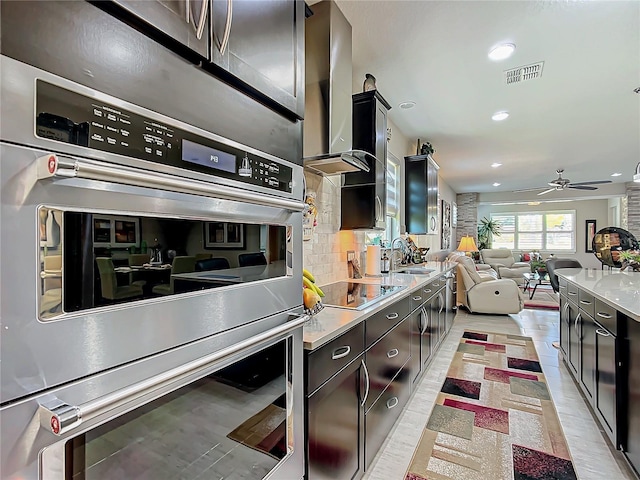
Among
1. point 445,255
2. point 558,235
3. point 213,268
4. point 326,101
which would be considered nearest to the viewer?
point 213,268

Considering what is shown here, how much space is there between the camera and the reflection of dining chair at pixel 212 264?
0.78 m

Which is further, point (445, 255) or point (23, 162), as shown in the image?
point (445, 255)

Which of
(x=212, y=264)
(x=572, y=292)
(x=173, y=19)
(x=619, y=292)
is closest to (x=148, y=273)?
(x=212, y=264)

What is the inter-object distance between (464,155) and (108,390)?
6.11 metres

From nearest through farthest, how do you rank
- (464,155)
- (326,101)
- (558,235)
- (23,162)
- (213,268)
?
(23,162), (213,268), (326,101), (464,155), (558,235)

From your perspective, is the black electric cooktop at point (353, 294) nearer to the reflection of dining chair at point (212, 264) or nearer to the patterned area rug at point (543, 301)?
the reflection of dining chair at point (212, 264)

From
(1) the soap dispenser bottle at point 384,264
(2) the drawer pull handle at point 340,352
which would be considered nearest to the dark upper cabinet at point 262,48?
(2) the drawer pull handle at point 340,352

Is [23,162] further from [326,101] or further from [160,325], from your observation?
[326,101]

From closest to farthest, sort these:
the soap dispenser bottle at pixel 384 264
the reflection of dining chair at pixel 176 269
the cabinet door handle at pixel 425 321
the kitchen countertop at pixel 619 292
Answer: the reflection of dining chair at pixel 176 269
the kitchen countertop at pixel 619 292
the cabinet door handle at pixel 425 321
the soap dispenser bottle at pixel 384 264

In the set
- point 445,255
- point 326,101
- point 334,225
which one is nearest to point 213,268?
point 326,101

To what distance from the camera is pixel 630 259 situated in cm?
332

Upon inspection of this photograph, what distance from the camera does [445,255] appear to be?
740 cm

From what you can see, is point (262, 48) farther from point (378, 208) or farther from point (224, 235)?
point (378, 208)

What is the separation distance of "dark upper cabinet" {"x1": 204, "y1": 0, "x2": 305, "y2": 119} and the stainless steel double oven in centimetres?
19
